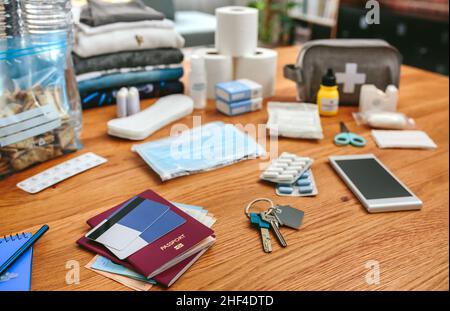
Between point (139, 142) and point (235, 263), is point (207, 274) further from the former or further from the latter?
point (139, 142)

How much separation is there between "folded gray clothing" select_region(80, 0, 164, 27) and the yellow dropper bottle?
50 centimetres

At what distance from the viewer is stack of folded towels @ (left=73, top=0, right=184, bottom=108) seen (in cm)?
114

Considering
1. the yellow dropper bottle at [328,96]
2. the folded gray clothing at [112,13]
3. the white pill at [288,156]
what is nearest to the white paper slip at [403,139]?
the yellow dropper bottle at [328,96]

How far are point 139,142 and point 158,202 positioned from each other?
30 centimetres

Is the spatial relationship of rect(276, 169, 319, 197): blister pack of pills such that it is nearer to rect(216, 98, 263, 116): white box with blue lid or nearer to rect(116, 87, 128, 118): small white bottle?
rect(216, 98, 263, 116): white box with blue lid

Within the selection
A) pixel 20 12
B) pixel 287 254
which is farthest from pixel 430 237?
pixel 20 12

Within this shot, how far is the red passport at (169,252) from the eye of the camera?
61cm

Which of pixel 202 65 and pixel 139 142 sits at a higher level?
pixel 202 65

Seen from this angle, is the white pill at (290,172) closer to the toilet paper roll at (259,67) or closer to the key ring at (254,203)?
the key ring at (254,203)

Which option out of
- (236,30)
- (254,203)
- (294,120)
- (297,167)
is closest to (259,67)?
(236,30)

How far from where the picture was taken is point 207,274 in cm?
62

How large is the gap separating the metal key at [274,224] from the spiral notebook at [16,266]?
37 centimetres
